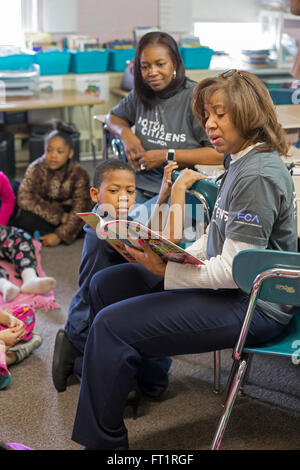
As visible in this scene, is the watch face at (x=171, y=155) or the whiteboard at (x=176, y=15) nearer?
the watch face at (x=171, y=155)

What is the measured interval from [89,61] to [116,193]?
288 cm

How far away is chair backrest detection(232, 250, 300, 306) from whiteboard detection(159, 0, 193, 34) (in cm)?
395

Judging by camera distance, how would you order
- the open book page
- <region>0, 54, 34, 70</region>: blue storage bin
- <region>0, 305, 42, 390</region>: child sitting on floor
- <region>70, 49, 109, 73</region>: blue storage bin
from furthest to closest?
<region>70, 49, 109, 73</region>: blue storage bin < <region>0, 54, 34, 70</region>: blue storage bin < <region>0, 305, 42, 390</region>: child sitting on floor < the open book page

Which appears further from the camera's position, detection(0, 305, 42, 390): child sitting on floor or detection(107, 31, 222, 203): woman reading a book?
detection(107, 31, 222, 203): woman reading a book

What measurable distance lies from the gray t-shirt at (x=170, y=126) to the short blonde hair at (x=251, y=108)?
87cm

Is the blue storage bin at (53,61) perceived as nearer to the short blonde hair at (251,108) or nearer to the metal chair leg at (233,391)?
the short blonde hair at (251,108)

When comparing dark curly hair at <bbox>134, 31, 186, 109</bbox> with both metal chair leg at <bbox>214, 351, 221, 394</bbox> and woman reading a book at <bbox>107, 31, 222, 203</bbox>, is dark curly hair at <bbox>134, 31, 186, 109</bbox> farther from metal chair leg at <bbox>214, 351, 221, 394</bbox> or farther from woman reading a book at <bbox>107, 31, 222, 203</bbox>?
metal chair leg at <bbox>214, 351, 221, 394</bbox>

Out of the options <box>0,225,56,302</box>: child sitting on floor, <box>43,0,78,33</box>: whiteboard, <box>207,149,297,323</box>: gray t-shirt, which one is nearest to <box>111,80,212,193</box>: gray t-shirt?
<box>0,225,56,302</box>: child sitting on floor

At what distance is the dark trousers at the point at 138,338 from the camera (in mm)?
1548

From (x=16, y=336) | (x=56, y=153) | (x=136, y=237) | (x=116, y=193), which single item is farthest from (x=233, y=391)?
(x=56, y=153)

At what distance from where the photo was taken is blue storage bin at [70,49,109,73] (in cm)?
456

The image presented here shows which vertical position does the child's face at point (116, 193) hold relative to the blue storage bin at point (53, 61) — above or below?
below

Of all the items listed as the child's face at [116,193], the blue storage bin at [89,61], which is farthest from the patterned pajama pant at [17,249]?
the blue storage bin at [89,61]

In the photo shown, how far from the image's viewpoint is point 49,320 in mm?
2537
